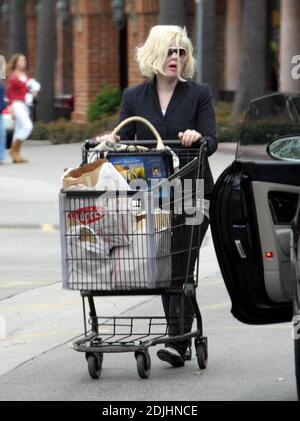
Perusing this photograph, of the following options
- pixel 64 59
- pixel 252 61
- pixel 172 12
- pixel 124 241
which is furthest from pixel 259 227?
pixel 64 59

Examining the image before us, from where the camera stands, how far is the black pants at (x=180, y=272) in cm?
793

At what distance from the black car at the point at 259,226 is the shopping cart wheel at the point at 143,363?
0.89 metres

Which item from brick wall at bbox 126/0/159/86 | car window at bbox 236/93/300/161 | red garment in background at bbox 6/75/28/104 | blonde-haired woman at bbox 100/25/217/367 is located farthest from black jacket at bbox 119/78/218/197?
brick wall at bbox 126/0/159/86

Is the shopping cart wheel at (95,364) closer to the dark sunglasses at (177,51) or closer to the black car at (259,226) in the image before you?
the black car at (259,226)

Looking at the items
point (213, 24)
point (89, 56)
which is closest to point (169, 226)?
point (213, 24)

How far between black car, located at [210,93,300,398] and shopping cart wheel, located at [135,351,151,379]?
0.89 m

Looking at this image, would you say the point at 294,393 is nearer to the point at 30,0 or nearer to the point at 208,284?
the point at 208,284

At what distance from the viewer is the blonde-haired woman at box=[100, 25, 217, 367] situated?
328 inches

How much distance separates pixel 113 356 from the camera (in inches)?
352

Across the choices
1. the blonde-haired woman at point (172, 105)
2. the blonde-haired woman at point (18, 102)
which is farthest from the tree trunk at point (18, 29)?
the blonde-haired woman at point (172, 105)

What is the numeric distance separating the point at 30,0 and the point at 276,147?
47.7 metres

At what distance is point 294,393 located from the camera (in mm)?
7539

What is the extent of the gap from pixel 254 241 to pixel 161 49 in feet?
5.29

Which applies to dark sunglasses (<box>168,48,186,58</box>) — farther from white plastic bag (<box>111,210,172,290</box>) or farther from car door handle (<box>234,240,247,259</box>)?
car door handle (<box>234,240,247,259</box>)
